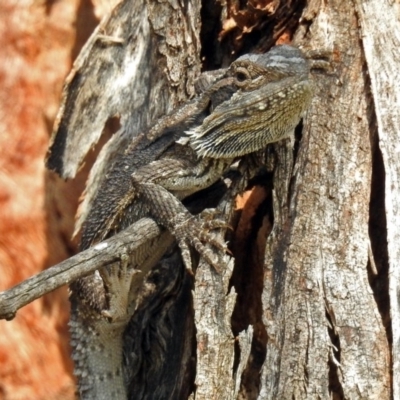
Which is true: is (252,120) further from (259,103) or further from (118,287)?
(118,287)

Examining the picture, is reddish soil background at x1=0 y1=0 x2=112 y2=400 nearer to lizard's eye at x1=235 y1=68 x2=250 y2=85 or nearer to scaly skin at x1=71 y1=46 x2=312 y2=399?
scaly skin at x1=71 y1=46 x2=312 y2=399

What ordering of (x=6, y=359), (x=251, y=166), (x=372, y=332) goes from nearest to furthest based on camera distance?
(x=372, y=332) < (x=251, y=166) < (x=6, y=359)

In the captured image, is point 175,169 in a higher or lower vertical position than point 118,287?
higher

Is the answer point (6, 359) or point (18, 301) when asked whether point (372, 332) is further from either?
point (6, 359)

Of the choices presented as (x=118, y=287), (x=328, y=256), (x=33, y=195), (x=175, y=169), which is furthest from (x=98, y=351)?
(x=328, y=256)

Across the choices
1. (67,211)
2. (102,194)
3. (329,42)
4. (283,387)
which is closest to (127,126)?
(102,194)

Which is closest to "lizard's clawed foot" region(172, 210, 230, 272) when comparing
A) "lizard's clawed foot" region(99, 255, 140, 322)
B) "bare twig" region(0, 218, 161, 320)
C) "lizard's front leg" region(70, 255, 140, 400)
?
"bare twig" region(0, 218, 161, 320)
